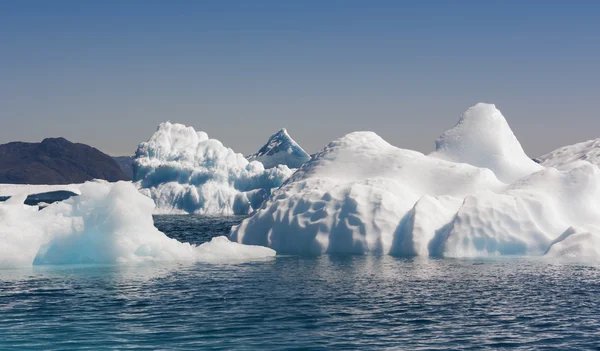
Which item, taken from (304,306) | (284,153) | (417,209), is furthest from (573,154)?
(284,153)

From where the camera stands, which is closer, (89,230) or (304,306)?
(304,306)

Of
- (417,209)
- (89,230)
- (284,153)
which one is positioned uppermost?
(284,153)

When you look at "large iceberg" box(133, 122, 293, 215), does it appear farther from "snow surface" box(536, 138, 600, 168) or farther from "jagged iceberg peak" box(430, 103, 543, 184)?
"jagged iceberg peak" box(430, 103, 543, 184)

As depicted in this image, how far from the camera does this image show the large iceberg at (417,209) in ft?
124

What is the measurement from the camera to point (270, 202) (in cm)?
4356

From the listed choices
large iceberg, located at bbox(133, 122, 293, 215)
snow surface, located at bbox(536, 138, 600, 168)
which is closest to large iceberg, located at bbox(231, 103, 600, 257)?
snow surface, located at bbox(536, 138, 600, 168)

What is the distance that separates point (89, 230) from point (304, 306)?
15.2 meters

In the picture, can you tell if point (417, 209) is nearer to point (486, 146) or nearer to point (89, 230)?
point (486, 146)

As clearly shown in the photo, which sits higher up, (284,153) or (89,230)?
Result: (284,153)

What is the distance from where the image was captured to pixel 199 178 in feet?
348

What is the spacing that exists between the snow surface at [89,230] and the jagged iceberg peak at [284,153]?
10461 cm

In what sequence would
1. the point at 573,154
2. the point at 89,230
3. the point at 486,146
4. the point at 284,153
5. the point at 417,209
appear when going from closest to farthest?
1. the point at 89,230
2. the point at 417,209
3. the point at 486,146
4. the point at 573,154
5. the point at 284,153

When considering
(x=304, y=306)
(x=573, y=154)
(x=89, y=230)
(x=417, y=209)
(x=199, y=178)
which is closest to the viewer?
(x=304, y=306)

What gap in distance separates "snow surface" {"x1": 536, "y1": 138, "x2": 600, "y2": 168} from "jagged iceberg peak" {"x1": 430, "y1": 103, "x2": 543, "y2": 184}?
14847mm
